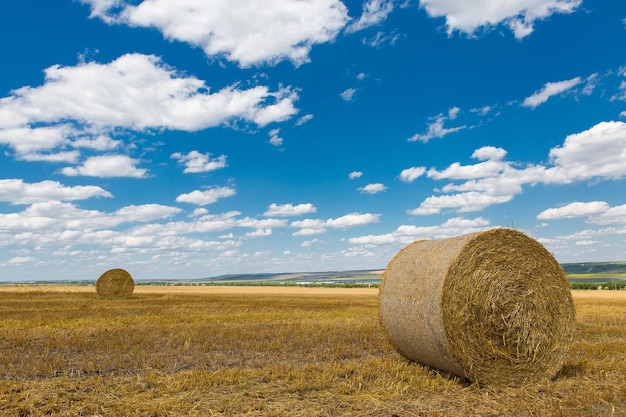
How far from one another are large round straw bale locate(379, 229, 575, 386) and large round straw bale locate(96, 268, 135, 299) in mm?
25381

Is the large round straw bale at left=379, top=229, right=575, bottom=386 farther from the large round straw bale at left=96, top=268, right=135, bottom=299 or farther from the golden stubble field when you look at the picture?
the large round straw bale at left=96, top=268, right=135, bottom=299

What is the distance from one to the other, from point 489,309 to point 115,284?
27312 mm

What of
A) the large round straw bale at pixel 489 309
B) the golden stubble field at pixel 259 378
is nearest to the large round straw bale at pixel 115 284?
the golden stubble field at pixel 259 378

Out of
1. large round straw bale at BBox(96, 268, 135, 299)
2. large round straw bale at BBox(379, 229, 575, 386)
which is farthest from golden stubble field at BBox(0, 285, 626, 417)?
large round straw bale at BBox(96, 268, 135, 299)

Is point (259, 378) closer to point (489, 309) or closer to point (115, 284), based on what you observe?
point (489, 309)

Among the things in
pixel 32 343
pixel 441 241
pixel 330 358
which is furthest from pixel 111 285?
pixel 441 241

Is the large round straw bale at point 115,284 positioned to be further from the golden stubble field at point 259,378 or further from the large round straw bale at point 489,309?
the large round straw bale at point 489,309

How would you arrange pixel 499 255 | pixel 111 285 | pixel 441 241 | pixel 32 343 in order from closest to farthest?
1. pixel 499 255
2. pixel 441 241
3. pixel 32 343
4. pixel 111 285

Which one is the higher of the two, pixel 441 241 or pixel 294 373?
pixel 441 241

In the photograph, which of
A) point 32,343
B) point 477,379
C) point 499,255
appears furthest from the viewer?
point 32,343

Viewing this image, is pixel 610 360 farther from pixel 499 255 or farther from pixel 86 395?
pixel 86 395

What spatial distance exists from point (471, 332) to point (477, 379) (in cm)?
73

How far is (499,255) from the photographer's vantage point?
335 inches

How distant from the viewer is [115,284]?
101 ft
